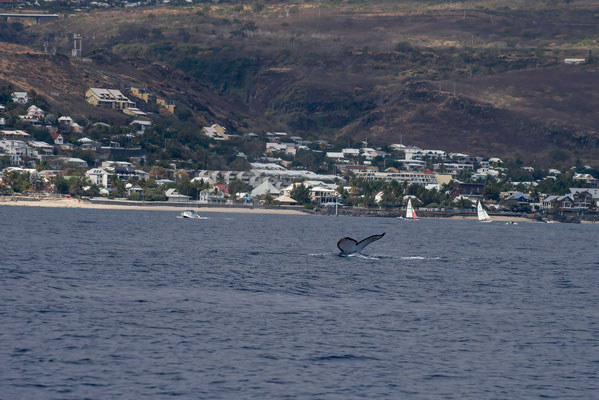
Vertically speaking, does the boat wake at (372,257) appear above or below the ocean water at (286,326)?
above

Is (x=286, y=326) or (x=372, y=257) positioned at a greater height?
(x=372, y=257)

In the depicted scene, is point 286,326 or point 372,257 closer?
point 286,326

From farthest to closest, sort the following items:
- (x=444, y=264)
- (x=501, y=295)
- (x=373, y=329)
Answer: (x=444, y=264), (x=501, y=295), (x=373, y=329)

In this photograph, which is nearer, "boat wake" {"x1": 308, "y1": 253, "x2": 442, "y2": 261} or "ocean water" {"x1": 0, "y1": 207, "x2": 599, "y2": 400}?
"ocean water" {"x1": 0, "y1": 207, "x2": 599, "y2": 400}

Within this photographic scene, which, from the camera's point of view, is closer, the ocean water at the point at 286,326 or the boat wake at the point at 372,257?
the ocean water at the point at 286,326

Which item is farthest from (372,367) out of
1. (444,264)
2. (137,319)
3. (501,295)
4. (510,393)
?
(444,264)

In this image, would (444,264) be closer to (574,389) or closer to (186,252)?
(186,252)

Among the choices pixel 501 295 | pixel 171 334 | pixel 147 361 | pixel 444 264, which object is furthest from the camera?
pixel 444 264

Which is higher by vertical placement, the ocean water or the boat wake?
the boat wake
